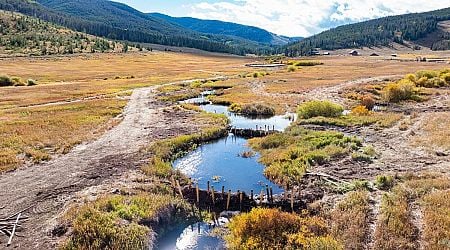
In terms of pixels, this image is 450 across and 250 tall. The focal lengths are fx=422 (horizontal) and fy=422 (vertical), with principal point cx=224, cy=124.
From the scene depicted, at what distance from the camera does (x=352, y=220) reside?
2327cm

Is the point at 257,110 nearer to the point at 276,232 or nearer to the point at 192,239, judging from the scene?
the point at 192,239

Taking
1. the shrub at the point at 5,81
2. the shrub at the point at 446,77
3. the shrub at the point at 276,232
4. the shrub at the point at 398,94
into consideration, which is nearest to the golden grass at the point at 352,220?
the shrub at the point at 276,232

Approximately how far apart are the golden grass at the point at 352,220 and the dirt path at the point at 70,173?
14826mm

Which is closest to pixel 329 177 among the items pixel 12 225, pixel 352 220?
pixel 352 220

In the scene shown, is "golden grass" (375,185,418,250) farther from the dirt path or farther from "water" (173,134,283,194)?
the dirt path

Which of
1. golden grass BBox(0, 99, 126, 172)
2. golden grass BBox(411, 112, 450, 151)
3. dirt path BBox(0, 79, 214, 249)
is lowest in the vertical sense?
dirt path BBox(0, 79, 214, 249)

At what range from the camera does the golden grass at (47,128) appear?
126ft

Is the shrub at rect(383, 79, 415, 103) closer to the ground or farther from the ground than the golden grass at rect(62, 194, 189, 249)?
farther from the ground

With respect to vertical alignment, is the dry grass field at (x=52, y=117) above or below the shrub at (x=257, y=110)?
below

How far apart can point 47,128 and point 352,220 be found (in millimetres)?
38899

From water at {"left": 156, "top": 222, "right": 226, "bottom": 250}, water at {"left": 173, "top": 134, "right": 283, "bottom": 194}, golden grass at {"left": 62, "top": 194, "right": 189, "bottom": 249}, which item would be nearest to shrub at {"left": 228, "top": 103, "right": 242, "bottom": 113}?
water at {"left": 173, "top": 134, "right": 283, "bottom": 194}

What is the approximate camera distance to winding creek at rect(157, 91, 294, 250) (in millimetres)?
23062

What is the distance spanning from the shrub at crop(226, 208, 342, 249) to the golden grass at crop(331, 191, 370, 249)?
0.75m

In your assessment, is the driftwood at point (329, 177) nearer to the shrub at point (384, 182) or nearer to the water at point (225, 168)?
the shrub at point (384, 182)
